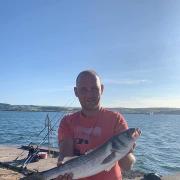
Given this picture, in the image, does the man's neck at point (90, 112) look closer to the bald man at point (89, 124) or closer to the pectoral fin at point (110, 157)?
the bald man at point (89, 124)

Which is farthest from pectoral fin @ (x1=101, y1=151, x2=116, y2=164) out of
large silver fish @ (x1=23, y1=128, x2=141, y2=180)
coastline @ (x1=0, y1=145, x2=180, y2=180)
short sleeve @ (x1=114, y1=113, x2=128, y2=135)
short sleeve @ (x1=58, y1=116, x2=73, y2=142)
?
coastline @ (x1=0, y1=145, x2=180, y2=180)

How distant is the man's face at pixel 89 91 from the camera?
495cm

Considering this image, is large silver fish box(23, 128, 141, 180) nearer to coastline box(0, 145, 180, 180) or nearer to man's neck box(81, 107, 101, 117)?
man's neck box(81, 107, 101, 117)

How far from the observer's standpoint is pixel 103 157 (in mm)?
4523

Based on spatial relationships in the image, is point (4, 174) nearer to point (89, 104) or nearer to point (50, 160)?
point (50, 160)

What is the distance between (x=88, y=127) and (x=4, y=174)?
10.8 metres

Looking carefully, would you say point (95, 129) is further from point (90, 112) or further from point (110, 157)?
point (110, 157)

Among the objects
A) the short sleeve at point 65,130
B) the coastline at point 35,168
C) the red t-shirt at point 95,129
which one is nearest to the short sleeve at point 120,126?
the red t-shirt at point 95,129

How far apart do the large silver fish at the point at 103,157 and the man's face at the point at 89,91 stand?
1.99 ft

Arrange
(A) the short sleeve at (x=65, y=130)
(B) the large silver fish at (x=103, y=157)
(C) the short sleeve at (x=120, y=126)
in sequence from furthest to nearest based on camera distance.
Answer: (A) the short sleeve at (x=65, y=130)
(C) the short sleeve at (x=120, y=126)
(B) the large silver fish at (x=103, y=157)

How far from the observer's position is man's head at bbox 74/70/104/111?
195 inches

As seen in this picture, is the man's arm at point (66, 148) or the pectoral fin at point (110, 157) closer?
the pectoral fin at point (110, 157)

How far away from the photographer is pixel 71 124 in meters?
5.07

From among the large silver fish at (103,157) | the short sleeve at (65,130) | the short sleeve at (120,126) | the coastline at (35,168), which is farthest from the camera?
the coastline at (35,168)
